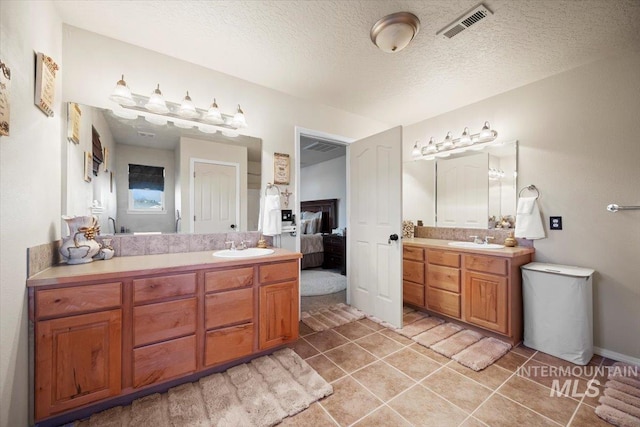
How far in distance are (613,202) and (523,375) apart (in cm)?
162

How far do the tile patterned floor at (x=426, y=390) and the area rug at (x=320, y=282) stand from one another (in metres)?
1.42

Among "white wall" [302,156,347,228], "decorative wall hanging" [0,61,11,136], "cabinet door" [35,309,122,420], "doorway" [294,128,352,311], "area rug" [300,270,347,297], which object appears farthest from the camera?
"white wall" [302,156,347,228]

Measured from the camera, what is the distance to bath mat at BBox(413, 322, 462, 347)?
2.32 metres

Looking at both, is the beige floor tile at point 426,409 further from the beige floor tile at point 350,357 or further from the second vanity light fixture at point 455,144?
the second vanity light fixture at point 455,144

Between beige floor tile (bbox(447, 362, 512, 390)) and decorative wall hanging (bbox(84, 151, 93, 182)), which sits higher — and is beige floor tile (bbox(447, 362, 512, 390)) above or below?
below

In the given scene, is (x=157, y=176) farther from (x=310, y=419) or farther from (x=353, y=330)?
(x=353, y=330)

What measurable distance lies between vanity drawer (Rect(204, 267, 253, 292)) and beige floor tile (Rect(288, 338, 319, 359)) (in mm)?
788

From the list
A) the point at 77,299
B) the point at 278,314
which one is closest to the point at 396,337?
the point at 278,314

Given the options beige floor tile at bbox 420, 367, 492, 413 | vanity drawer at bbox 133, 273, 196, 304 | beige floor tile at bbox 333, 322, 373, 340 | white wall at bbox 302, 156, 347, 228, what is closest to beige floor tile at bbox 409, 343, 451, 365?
beige floor tile at bbox 420, 367, 492, 413

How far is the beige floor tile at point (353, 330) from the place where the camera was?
8.04 feet

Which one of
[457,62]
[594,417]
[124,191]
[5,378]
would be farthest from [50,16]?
[594,417]

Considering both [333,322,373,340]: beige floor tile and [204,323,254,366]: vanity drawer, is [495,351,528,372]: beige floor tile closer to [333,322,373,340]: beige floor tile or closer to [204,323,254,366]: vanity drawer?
[333,322,373,340]: beige floor tile

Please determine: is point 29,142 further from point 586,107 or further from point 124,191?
point 586,107

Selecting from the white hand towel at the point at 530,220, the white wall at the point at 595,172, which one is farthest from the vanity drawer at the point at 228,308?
the white wall at the point at 595,172
